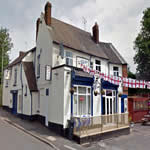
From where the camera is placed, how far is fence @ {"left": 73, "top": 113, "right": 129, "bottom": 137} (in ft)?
33.0

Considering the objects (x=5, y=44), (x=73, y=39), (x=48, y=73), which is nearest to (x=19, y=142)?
(x=48, y=73)

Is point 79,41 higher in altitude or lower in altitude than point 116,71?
higher

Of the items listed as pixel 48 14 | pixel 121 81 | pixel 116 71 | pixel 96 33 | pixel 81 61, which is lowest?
pixel 121 81

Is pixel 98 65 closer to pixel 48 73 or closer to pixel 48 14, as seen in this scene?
pixel 48 73

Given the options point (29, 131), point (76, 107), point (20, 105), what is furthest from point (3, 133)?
point (20, 105)

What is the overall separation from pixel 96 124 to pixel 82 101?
2166 mm

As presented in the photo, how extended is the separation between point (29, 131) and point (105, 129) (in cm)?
511

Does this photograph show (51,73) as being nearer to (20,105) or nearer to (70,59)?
(70,59)

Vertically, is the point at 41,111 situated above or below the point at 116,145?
above

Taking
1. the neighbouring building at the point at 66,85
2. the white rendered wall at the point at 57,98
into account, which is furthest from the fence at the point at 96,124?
the white rendered wall at the point at 57,98

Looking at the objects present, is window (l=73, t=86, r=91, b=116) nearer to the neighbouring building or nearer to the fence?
the neighbouring building

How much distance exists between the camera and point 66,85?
11203 mm

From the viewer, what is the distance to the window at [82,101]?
1188 cm

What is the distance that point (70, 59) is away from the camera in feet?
46.9
